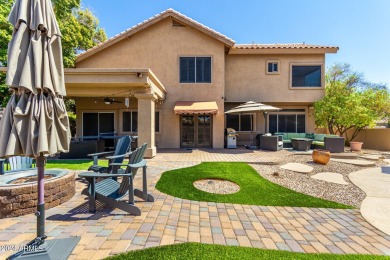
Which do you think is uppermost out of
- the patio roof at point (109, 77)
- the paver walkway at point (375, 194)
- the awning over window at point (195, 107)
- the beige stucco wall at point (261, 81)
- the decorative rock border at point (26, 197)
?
the beige stucco wall at point (261, 81)

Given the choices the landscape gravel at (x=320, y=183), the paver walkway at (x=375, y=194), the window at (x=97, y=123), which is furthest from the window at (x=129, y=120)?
the paver walkway at (x=375, y=194)

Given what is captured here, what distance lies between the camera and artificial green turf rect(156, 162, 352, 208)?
238 inches

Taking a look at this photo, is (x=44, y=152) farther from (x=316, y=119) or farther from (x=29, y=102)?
(x=316, y=119)

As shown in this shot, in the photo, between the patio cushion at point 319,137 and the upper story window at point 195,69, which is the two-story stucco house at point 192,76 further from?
the patio cushion at point 319,137

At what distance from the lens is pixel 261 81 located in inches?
737

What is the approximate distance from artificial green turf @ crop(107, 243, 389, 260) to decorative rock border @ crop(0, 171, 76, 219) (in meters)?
2.99

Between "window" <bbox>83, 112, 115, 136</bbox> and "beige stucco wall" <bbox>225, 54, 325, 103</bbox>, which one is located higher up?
"beige stucco wall" <bbox>225, 54, 325, 103</bbox>

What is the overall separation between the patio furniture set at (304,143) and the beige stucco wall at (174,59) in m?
3.68

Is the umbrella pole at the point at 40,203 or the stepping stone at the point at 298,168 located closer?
the umbrella pole at the point at 40,203

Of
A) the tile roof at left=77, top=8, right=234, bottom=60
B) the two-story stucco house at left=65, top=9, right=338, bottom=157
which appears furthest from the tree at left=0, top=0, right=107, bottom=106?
the tile roof at left=77, top=8, right=234, bottom=60

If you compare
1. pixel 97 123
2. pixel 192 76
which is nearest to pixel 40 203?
pixel 192 76

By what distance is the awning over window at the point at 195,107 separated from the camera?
14.9 meters

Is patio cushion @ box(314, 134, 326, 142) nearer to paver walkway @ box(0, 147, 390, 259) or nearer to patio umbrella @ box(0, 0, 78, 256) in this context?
paver walkway @ box(0, 147, 390, 259)

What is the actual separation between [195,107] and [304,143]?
889 centimetres
